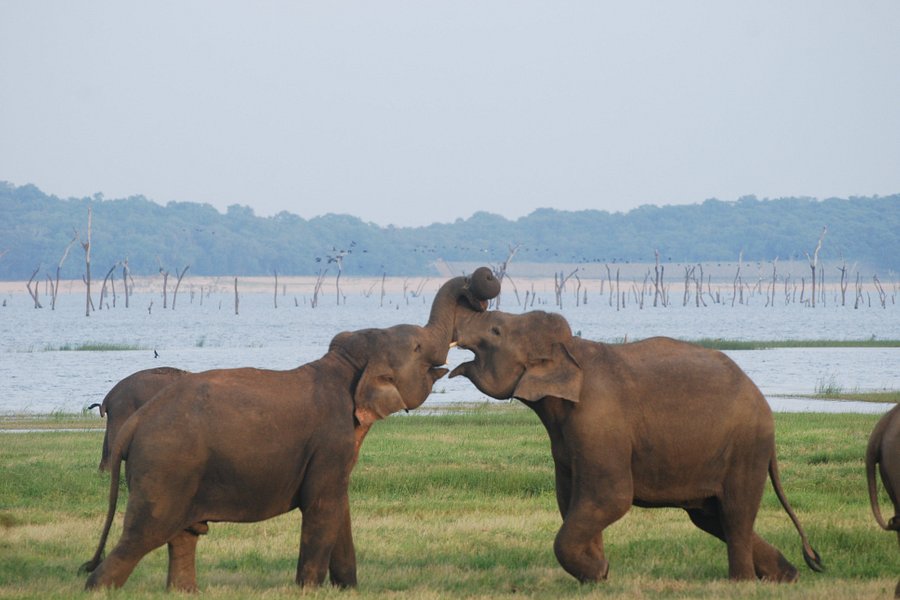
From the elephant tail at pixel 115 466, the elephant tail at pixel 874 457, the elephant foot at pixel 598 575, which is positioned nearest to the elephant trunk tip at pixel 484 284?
the elephant foot at pixel 598 575

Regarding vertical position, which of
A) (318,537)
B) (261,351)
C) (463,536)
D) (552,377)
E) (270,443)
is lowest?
(261,351)

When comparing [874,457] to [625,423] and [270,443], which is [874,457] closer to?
[625,423]

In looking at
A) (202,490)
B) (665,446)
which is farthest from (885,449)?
(202,490)

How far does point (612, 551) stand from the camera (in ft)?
38.1

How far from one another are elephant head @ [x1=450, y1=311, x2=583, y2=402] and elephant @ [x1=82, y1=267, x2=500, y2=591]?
0.67ft

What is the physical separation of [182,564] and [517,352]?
2.73m

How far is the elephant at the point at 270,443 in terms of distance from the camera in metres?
9.10

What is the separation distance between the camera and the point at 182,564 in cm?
963

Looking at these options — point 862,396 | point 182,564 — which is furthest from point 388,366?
point 862,396

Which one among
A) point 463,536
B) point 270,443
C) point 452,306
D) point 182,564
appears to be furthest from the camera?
point 463,536

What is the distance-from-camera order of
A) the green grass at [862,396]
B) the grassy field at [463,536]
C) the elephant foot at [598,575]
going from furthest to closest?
the green grass at [862,396]
the grassy field at [463,536]
the elephant foot at [598,575]

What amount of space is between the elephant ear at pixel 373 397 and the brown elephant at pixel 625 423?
24.9 inches

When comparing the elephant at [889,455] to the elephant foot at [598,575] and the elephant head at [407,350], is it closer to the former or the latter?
the elephant foot at [598,575]

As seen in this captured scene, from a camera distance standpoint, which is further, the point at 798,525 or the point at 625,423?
the point at 798,525
